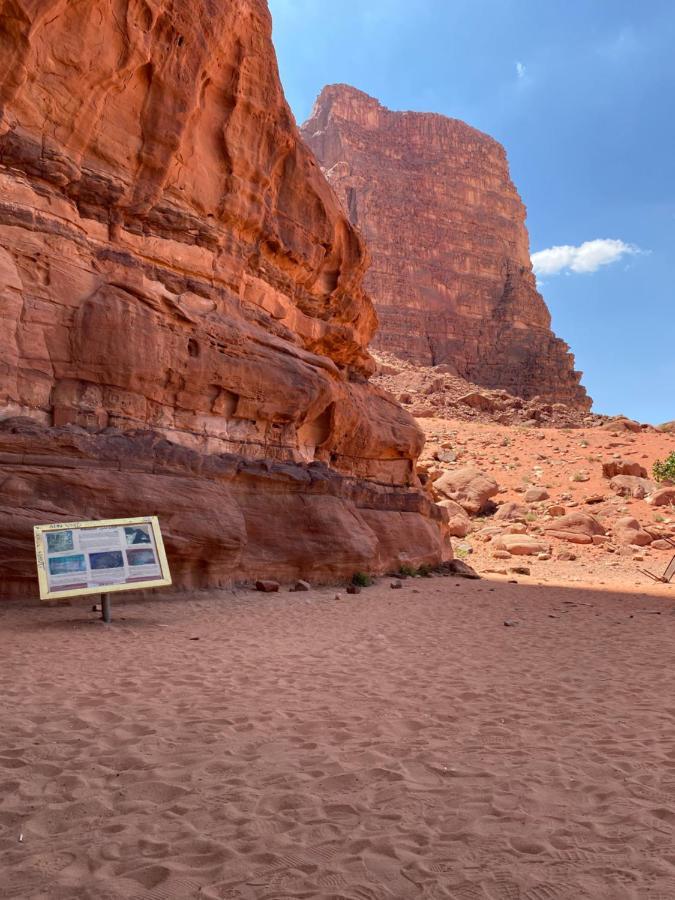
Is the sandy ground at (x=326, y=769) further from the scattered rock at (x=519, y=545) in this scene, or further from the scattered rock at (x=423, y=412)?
the scattered rock at (x=423, y=412)

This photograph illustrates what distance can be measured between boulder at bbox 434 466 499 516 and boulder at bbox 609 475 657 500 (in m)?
6.09

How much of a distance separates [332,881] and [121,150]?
12.4 m

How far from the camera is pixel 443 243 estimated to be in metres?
86.6

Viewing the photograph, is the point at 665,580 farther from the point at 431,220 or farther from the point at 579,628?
the point at 431,220

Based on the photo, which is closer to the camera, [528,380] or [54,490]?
[54,490]

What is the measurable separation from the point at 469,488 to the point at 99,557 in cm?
2428

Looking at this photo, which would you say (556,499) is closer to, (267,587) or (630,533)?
(630,533)

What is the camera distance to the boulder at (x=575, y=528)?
24266mm

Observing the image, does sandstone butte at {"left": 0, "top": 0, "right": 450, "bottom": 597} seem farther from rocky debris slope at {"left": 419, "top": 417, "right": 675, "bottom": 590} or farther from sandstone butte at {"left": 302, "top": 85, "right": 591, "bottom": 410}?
sandstone butte at {"left": 302, "top": 85, "right": 591, "bottom": 410}

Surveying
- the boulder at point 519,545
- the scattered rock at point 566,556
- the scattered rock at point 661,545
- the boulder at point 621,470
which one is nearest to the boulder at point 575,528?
the boulder at point 519,545

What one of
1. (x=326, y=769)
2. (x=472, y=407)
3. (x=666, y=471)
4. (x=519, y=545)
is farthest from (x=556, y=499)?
(x=326, y=769)

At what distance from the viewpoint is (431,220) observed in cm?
8725

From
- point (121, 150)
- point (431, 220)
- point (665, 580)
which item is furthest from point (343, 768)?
point (431, 220)

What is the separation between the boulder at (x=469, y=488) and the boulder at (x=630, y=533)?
20.3 ft
